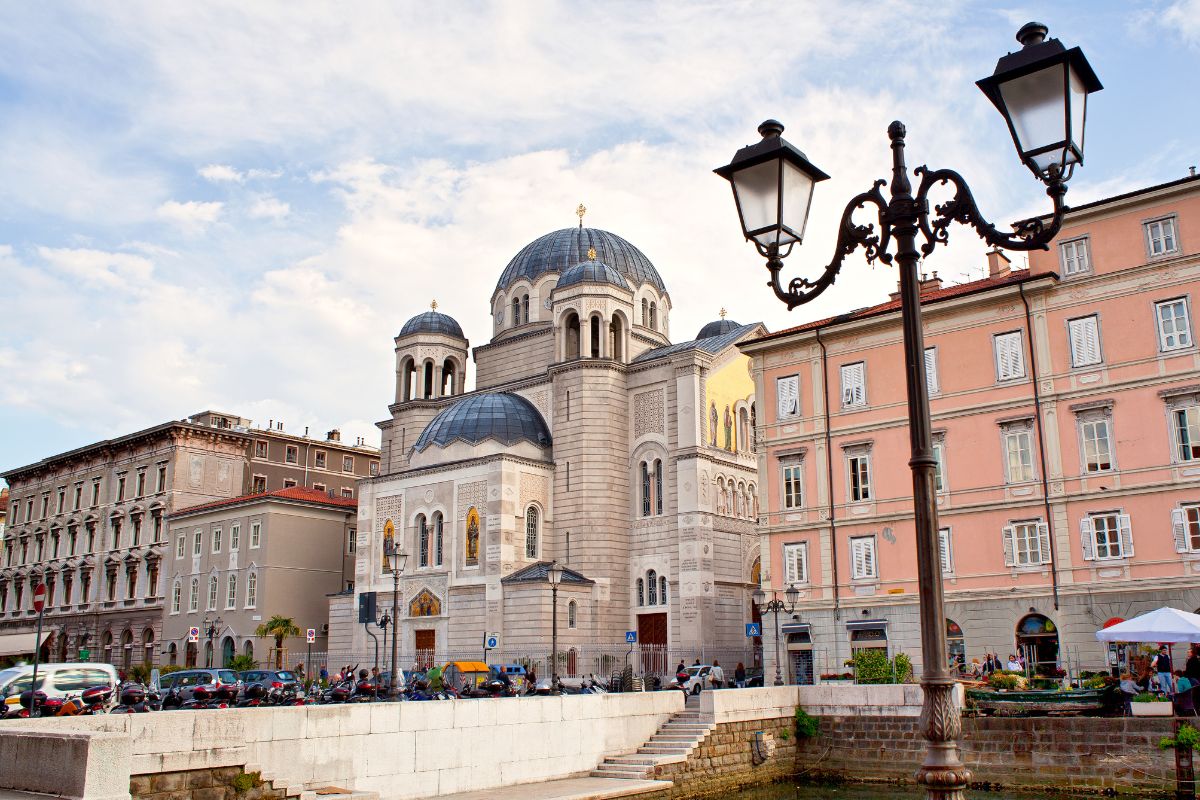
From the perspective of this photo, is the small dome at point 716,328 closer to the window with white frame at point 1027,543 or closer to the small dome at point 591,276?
the small dome at point 591,276

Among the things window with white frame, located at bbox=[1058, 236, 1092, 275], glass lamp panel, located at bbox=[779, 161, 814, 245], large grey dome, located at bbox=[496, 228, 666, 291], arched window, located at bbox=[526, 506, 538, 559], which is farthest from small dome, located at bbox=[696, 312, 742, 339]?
glass lamp panel, located at bbox=[779, 161, 814, 245]

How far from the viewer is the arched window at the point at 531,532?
4543 centimetres

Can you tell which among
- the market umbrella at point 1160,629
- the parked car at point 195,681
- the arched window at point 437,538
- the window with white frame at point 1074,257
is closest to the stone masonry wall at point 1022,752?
the market umbrella at point 1160,629

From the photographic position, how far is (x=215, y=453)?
2504 inches

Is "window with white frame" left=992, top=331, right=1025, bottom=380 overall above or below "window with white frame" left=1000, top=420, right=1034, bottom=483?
above

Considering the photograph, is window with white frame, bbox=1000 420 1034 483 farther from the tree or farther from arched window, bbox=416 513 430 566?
the tree

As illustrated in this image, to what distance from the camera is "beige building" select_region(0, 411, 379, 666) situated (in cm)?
6156

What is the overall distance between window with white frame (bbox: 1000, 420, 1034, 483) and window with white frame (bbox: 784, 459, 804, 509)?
651 centimetres

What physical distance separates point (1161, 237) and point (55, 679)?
29.7 metres

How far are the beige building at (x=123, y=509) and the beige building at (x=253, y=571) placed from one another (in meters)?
2.63

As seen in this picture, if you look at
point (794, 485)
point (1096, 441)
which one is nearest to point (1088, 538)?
point (1096, 441)

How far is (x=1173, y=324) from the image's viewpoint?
2839 cm

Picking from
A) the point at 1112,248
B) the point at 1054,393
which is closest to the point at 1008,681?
the point at 1054,393

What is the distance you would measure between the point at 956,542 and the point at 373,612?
16800 millimetres
